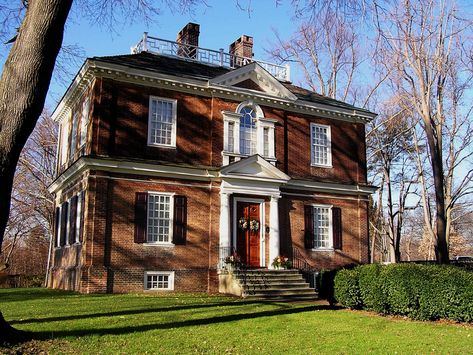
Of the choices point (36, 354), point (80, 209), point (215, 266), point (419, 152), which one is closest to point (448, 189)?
point (419, 152)

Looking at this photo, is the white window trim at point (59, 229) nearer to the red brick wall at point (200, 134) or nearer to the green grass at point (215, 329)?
the red brick wall at point (200, 134)

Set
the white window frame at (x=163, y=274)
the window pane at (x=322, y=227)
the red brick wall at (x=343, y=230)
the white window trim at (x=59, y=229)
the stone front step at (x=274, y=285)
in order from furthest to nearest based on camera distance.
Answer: the white window trim at (x=59, y=229) < the window pane at (x=322, y=227) < the red brick wall at (x=343, y=230) < the white window frame at (x=163, y=274) < the stone front step at (x=274, y=285)

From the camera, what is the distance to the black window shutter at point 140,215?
59.2ft

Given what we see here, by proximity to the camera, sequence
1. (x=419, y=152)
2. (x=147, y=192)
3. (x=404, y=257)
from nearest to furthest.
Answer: (x=147, y=192), (x=419, y=152), (x=404, y=257)

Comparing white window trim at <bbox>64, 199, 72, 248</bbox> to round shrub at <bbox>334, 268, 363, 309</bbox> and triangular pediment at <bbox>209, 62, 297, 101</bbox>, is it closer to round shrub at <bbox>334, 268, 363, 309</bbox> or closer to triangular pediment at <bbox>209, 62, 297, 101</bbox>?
triangular pediment at <bbox>209, 62, 297, 101</bbox>

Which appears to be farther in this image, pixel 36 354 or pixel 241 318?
pixel 241 318

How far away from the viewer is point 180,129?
19.6 meters

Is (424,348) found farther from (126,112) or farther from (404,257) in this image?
(404,257)

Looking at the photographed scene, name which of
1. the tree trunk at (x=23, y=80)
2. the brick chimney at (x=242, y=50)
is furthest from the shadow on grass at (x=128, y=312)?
the brick chimney at (x=242, y=50)

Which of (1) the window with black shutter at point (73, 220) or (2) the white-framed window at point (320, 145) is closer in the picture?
(1) the window with black shutter at point (73, 220)

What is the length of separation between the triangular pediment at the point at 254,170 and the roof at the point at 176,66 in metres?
3.71

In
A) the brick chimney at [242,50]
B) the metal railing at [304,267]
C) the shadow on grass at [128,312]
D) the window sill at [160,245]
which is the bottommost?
the shadow on grass at [128,312]

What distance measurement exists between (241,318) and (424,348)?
4439mm

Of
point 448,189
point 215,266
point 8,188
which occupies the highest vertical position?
point 448,189
